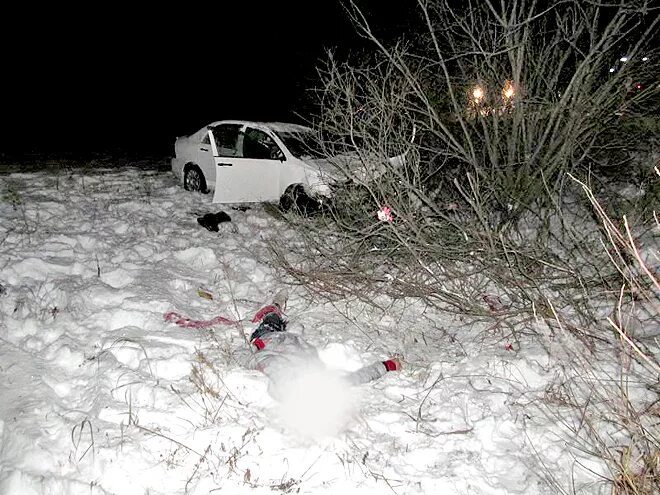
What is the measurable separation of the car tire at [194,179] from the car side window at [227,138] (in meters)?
0.70

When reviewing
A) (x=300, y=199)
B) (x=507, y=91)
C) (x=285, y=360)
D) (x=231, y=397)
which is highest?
(x=507, y=91)

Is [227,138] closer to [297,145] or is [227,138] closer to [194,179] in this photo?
[194,179]

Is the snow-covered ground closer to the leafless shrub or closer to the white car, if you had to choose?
the leafless shrub

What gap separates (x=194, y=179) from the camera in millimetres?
8820

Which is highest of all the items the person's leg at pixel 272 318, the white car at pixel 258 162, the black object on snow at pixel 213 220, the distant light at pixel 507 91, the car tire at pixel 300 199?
the distant light at pixel 507 91

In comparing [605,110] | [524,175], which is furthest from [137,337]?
[605,110]

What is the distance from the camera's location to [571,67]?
680 centimetres

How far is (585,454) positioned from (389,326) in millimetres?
2031

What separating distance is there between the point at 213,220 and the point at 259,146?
1.51 meters

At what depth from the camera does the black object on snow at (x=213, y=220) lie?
23.4 feet

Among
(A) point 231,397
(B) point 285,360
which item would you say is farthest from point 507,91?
(A) point 231,397

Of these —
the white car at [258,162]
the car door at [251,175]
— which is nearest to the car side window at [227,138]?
the white car at [258,162]

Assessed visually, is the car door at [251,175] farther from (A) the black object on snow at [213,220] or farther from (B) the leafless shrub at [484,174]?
(B) the leafless shrub at [484,174]

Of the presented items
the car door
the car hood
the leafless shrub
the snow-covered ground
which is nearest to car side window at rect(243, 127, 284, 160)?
the car door
